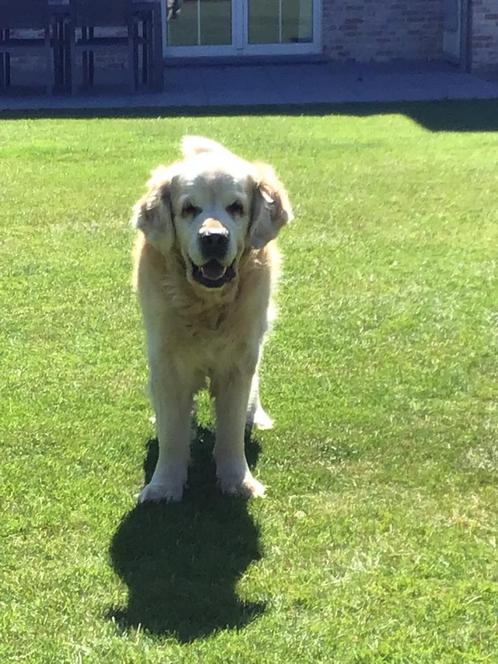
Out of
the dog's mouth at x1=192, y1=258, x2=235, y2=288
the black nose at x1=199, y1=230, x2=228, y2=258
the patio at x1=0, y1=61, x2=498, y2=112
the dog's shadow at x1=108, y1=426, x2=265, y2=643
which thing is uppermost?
the black nose at x1=199, y1=230, x2=228, y2=258

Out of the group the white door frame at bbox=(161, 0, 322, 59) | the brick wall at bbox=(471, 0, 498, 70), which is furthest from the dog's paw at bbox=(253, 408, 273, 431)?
the white door frame at bbox=(161, 0, 322, 59)

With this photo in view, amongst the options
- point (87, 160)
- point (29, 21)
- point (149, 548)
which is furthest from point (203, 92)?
point (149, 548)

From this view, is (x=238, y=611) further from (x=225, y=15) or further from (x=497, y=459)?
(x=225, y=15)

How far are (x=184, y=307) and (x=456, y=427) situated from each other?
1527mm

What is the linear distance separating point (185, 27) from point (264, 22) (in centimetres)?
134

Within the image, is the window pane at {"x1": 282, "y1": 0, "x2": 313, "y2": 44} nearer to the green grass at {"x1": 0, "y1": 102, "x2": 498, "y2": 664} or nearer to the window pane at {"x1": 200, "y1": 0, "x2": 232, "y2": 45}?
the window pane at {"x1": 200, "y1": 0, "x2": 232, "y2": 45}

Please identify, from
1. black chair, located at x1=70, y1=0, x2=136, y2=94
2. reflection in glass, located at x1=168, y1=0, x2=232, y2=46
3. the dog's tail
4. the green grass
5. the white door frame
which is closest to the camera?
the green grass

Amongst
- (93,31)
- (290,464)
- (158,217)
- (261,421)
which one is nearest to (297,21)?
(93,31)

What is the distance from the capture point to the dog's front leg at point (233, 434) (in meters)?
4.66

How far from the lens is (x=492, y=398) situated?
221 inches

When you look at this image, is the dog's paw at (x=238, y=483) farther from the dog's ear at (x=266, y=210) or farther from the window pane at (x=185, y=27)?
the window pane at (x=185, y=27)

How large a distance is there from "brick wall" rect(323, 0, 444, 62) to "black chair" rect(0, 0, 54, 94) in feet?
16.9

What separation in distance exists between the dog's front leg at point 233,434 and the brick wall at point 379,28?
52.2ft

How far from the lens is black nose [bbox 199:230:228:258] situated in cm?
418
